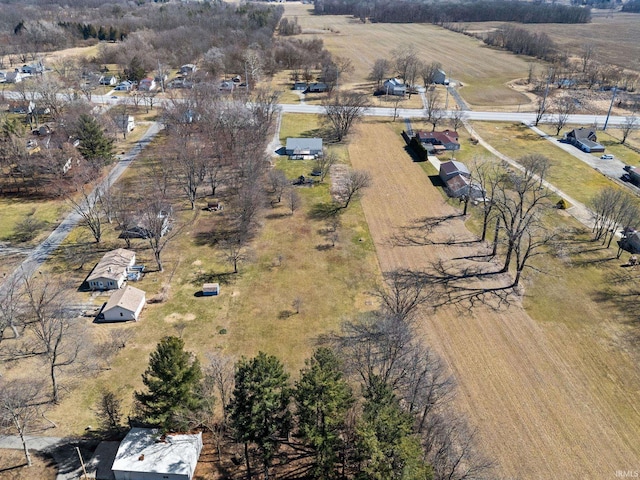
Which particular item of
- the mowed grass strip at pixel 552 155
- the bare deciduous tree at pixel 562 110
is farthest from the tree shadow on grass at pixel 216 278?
the bare deciduous tree at pixel 562 110

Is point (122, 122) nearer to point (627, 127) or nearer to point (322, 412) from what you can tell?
point (322, 412)

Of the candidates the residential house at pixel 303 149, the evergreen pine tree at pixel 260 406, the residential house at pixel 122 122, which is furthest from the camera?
the residential house at pixel 122 122

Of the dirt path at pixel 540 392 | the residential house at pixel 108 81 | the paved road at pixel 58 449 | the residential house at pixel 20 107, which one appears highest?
the residential house at pixel 108 81

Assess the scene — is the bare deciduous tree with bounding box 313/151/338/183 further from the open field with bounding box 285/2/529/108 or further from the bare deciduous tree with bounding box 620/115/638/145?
the bare deciduous tree with bounding box 620/115/638/145

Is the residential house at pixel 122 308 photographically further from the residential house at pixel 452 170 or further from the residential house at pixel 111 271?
the residential house at pixel 452 170

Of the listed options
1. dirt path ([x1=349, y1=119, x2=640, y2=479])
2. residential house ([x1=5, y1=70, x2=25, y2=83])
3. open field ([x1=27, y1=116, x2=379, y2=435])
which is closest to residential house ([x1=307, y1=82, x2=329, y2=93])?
open field ([x1=27, y1=116, x2=379, y2=435])
